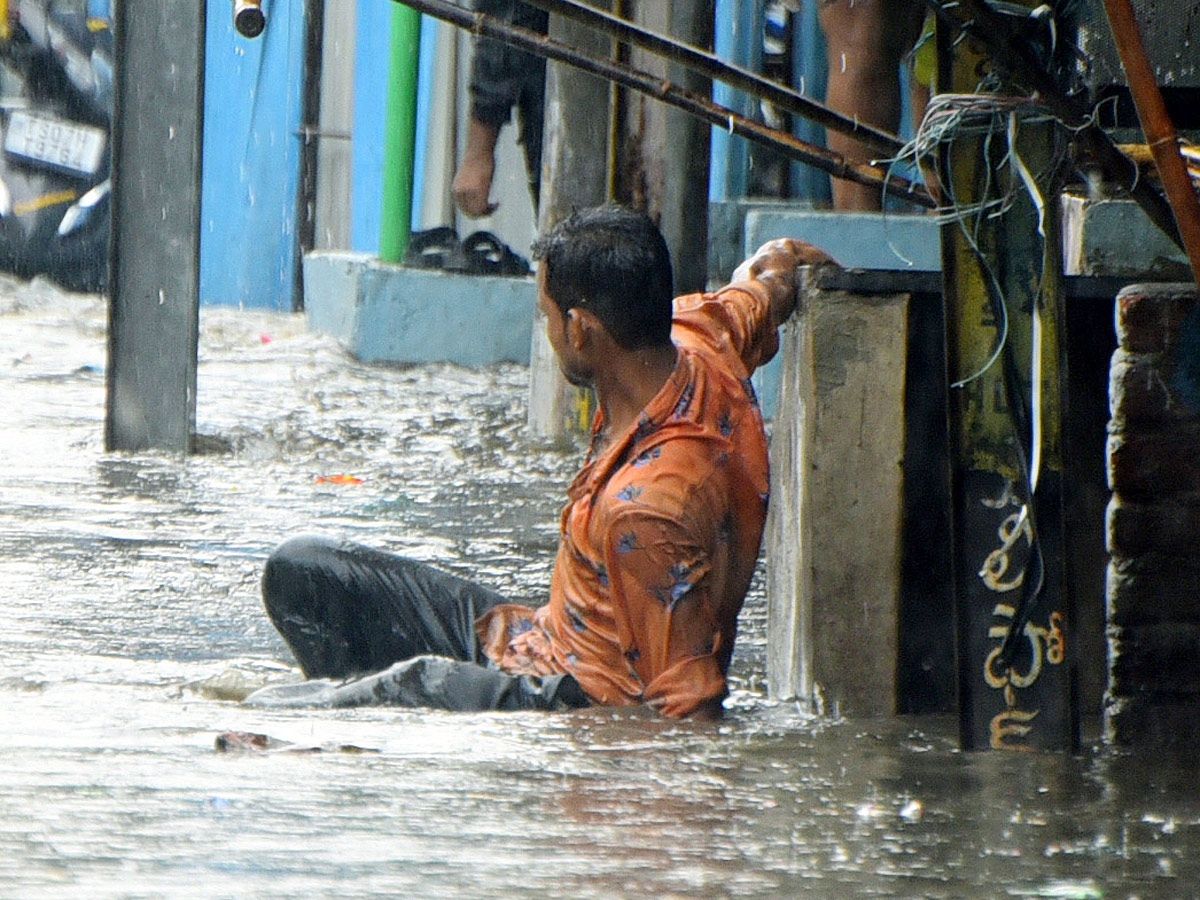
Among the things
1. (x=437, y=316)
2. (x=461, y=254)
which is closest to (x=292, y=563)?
(x=437, y=316)

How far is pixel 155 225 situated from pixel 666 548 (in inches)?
175

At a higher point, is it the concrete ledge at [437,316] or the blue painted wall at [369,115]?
the blue painted wall at [369,115]

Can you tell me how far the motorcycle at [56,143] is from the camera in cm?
1283

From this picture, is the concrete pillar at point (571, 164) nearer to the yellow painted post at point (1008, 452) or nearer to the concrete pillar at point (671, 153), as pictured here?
the concrete pillar at point (671, 153)

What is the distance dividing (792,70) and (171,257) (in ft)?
13.8

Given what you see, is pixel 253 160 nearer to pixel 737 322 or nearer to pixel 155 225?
pixel 155 225

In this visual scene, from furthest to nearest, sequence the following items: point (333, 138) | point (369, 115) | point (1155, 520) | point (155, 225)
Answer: point (333, 138), point (369, 115), point (155, 225), point (1155, 520)

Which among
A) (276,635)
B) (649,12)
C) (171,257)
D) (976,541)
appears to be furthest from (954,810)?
(171,257)

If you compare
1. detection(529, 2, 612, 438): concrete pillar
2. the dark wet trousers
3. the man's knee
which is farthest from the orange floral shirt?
detection(529, 2, 612, 438): concrete pillar

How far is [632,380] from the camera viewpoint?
3773 millimetres

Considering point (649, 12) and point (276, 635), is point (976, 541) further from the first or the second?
point (649, 12)

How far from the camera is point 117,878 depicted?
2.53 metres

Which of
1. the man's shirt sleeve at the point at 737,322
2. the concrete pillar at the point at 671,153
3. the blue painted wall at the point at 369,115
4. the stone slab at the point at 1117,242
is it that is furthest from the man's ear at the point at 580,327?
the blue painted wall at the point at 369,115

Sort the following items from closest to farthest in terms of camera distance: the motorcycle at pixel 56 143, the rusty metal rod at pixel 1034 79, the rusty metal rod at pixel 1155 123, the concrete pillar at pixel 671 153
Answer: the rusty metal rod at pixel 1155 123, the rusty metal rod at pixel 1034 79, the concrete pillar at pixel 671 153, the motorcycle at pixel 56 143
